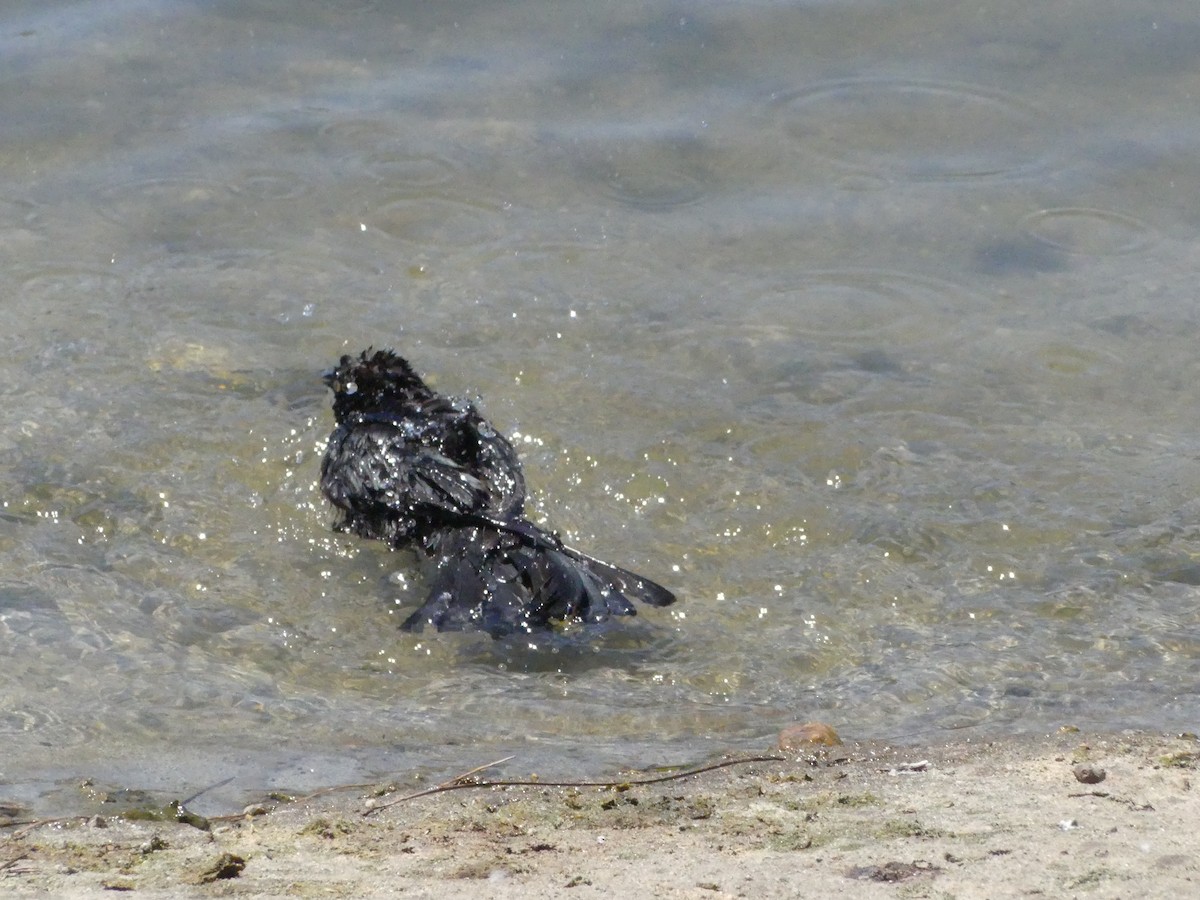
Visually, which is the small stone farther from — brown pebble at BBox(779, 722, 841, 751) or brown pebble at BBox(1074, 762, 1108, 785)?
brown pebble at BBox(1074, 762, 1108, 785)

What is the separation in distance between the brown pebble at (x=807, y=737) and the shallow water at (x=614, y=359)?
134 mm

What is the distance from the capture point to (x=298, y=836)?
3.90 m

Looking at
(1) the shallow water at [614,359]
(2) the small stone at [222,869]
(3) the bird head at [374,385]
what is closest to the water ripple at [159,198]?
(1) the shallow water at [614,359]

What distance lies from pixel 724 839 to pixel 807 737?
96cm

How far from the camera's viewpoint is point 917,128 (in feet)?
31.7

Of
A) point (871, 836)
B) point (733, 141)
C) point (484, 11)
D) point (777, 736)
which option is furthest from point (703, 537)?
point (484, 11)

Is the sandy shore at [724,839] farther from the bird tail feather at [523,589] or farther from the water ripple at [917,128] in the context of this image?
the water ripple at [917,128]

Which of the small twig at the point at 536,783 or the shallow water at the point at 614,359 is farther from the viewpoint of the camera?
the shallow water at the point at 614,359

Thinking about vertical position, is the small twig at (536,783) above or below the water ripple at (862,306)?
below

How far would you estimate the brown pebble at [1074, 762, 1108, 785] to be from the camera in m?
4.12

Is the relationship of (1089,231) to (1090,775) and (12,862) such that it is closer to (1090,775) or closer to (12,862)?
(1090,775)

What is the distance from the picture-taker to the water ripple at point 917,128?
9336 mm

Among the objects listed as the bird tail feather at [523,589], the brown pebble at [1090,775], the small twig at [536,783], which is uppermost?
the bird tail feather at [523,589]

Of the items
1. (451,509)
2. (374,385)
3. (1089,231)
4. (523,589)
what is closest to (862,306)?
(1089,231)
